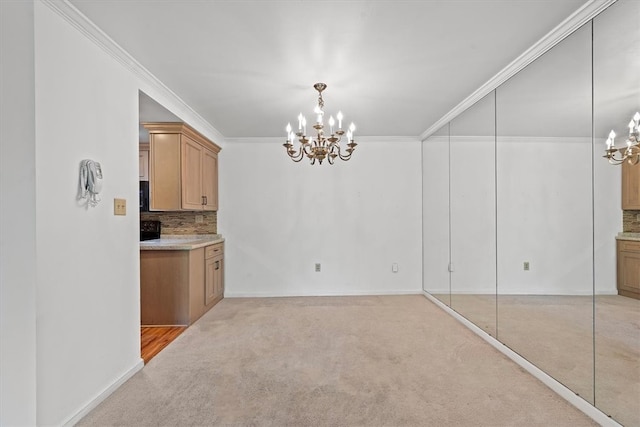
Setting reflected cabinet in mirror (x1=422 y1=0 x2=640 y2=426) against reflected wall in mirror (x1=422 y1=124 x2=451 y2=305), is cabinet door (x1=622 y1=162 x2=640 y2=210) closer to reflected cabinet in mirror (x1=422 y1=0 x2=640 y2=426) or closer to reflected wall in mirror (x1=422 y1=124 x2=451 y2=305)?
reflected cabinet in mirror (x1=422 y1=0 x2=640 y2=426)

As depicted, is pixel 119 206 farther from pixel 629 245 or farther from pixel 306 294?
pixel 306 294

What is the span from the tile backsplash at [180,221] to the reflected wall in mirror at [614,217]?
4801 mm

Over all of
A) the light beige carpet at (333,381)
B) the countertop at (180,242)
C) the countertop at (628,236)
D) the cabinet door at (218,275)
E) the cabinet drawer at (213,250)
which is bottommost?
the light beige carpet at (333,381)

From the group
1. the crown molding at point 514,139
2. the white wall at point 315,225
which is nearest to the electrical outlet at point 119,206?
the white wall at point 315,225

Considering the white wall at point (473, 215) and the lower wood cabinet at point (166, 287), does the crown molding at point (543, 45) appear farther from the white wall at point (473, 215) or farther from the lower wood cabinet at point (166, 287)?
the lower wood cabinet at point (166, 287)

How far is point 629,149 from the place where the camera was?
1935 mm

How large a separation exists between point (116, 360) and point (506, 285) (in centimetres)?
318

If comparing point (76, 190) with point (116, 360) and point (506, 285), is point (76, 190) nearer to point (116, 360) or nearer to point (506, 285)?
point (116, 360)

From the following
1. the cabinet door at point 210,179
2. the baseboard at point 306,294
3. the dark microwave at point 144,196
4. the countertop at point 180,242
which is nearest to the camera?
the countertop at point 180,242

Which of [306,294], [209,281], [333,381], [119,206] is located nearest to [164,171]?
[209,281]

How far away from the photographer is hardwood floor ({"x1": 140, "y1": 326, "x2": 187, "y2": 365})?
10.9ft

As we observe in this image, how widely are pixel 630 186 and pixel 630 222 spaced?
194mm

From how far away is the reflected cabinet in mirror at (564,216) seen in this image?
1984 mm

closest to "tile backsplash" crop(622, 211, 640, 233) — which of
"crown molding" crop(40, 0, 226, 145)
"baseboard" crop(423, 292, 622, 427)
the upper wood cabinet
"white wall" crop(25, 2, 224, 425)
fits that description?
"baseboard" crop(423, 292, 622, 427)
